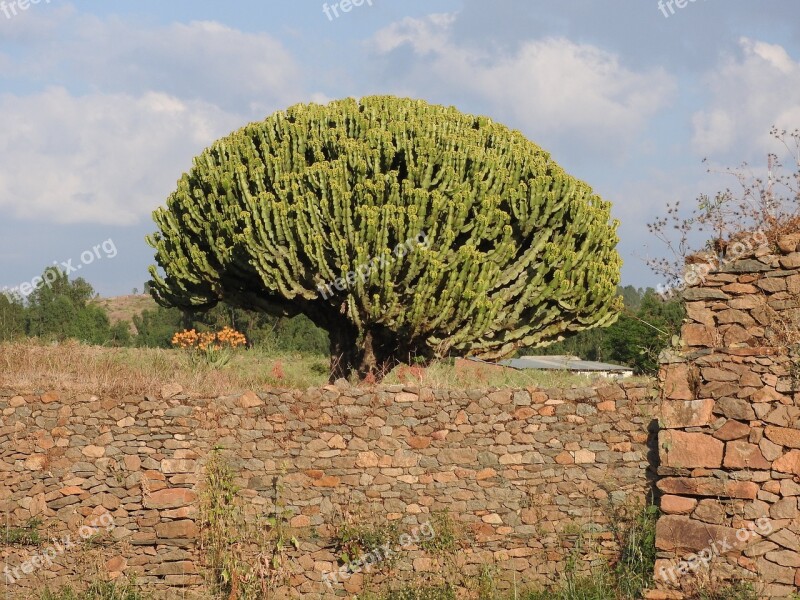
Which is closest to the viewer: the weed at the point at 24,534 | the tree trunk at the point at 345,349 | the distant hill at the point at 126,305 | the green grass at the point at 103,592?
the green grass at the point at 103,592

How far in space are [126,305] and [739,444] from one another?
6191cm

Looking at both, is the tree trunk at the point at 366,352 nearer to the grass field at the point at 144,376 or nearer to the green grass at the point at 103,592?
the grass field at the point at 144,376

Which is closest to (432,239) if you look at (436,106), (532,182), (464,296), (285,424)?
(464,296)

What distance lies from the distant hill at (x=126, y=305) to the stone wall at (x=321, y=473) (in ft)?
167

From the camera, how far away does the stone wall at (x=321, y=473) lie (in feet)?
32.5

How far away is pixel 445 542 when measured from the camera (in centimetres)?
991

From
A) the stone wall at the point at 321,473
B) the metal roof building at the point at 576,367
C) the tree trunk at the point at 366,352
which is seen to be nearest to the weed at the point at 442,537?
the stone wall at the point at 321,473

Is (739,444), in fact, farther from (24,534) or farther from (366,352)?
(366,352)

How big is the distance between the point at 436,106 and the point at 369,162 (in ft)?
9.23

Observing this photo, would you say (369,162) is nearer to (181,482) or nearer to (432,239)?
(432,239)

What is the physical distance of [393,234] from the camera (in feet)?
46.7

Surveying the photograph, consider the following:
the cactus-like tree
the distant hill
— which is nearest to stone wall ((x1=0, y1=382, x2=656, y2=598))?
the cactus-like tree

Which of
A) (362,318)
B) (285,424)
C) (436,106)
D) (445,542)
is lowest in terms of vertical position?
(445,542)

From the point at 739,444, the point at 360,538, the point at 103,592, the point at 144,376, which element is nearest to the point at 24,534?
the point at 103,592
